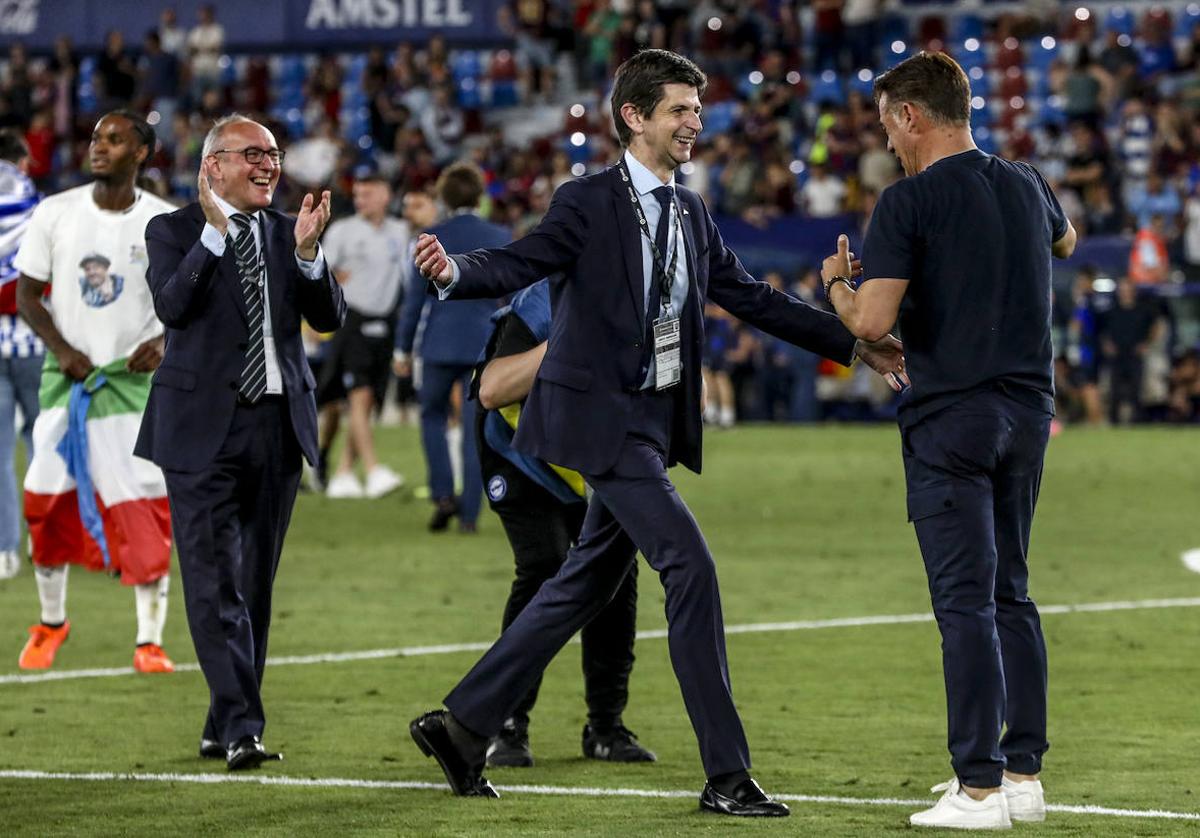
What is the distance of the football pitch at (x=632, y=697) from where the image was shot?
632 centimetres

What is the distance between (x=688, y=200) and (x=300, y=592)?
5.87 metres

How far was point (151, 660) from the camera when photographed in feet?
30.2

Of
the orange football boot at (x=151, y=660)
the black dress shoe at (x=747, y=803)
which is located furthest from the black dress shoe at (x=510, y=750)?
the orange football boot at (x=151, y=660)

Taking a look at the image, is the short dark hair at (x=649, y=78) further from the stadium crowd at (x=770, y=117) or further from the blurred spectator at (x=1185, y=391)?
the blurred spectator at (x=1185, y=391)

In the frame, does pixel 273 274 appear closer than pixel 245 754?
No

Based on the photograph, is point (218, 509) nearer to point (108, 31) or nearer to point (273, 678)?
point (273, 678)

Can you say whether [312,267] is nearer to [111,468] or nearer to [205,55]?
[111,468]

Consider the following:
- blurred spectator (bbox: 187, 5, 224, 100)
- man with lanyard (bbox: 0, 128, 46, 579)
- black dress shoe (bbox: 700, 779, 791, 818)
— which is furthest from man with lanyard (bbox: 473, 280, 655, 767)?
blurred spectator (bbox: 187, 5, 224, 100)

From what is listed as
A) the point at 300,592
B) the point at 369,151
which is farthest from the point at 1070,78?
the point at 300,592

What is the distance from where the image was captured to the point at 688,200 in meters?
6.56

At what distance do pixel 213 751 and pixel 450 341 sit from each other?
6.85m

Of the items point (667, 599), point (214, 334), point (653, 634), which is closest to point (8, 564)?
point (653, 634)

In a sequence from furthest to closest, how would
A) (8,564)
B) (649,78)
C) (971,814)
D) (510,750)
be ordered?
1. (8,564)
2. (510,750)
3. (649,78)
4. (971,814)

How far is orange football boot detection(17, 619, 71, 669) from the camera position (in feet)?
30.7
